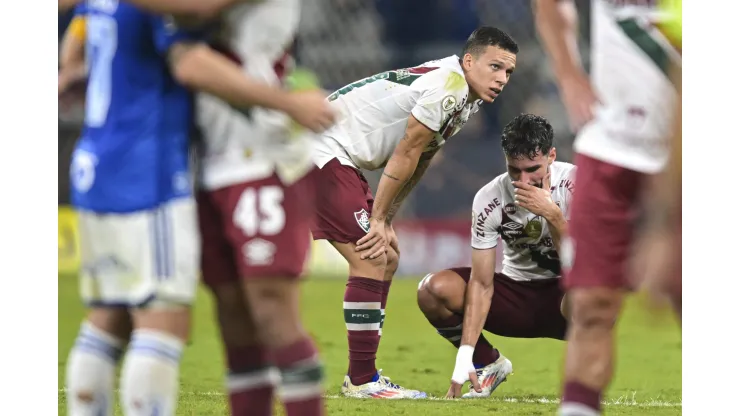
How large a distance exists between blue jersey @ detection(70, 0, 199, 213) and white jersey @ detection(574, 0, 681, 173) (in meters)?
1.11

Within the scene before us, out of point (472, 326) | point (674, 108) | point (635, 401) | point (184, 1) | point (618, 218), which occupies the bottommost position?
point (635, 401)

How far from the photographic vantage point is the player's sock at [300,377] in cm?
276

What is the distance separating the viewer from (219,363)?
5.94 m

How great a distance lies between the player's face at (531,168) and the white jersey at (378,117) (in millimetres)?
444

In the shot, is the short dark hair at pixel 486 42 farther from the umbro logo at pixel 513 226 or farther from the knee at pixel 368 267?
the knee at pixel 368 267

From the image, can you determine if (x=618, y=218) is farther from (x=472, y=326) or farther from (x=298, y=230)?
(x=472, y=326)

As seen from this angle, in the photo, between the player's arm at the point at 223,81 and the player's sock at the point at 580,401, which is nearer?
the player's arm at the point at 223,81

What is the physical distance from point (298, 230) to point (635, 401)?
242 cm

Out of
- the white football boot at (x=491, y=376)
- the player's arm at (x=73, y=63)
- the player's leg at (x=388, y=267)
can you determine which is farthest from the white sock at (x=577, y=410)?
the player's leg at (x=388, y=267)

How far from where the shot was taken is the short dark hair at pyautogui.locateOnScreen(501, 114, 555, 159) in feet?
14.9

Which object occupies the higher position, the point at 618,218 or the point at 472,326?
the point at 618,218

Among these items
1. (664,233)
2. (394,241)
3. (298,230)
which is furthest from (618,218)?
(394,241)

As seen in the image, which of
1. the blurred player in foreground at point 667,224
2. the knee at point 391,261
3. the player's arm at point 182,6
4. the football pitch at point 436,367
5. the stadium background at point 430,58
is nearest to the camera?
the blurred player in foreground at point 667,224

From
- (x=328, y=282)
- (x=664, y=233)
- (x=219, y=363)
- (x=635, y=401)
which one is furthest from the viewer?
(x=328, y=282)
